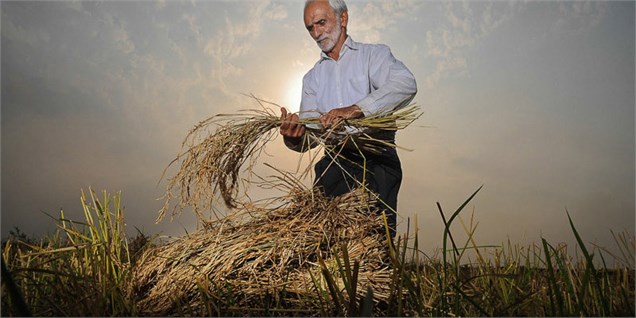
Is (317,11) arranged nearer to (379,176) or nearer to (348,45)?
(348,45)

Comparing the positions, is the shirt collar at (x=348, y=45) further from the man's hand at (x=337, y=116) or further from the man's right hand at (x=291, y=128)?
the man's right hand at (x=291, y=128)

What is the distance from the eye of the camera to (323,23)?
142 inches

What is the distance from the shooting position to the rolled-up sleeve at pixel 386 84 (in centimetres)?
294

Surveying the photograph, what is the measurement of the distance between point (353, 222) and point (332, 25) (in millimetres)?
1710

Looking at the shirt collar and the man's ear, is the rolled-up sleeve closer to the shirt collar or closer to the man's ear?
the shirt collar

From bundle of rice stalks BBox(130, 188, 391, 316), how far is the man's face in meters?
1.44

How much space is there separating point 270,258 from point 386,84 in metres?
1.38

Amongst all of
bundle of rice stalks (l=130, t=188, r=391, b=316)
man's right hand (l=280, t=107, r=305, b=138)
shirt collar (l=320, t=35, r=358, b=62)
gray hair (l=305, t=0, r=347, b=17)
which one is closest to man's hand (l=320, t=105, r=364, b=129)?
man's right hand (l=280, t=107, r=305, b=138)

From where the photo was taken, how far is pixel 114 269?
8.23 ft

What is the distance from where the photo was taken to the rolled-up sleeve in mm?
2939

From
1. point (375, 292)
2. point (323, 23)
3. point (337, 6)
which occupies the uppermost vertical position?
point (337, 6)

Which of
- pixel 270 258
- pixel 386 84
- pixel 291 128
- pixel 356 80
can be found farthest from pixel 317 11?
pixel 270 258

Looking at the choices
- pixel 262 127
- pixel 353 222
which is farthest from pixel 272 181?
pixel 353 222

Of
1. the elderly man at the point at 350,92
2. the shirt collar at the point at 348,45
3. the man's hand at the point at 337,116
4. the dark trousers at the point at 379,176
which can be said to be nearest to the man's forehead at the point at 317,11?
the elderly man at the point at 350,92
